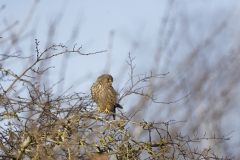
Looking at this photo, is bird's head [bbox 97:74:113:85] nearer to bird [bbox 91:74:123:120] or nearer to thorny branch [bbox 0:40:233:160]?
bird [bbox 91:74:123:120]

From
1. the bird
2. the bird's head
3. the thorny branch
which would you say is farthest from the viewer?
the bird's head

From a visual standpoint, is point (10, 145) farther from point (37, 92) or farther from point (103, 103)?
point (103, 103)

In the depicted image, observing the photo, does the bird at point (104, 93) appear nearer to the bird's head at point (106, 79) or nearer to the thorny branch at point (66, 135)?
the bird's head at point (106, 79)

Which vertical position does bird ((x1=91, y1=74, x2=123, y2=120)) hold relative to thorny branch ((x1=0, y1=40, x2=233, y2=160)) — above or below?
above

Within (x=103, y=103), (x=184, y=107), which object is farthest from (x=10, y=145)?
(x=184, y=107)

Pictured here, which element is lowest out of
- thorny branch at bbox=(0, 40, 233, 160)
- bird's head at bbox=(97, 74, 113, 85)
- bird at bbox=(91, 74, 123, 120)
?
thorny branch at bbox=(0, 40, 233, 160)

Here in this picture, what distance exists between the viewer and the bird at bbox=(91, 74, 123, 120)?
9.61 metres

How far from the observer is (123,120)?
20.8ft

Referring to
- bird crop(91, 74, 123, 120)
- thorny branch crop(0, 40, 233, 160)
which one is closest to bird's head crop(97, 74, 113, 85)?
bird crop(91, 74, 123, 120)

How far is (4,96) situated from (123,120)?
1.21 meters

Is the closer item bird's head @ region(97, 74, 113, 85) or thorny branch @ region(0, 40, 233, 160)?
thorny branch @ region(0, 40, 233, 160)

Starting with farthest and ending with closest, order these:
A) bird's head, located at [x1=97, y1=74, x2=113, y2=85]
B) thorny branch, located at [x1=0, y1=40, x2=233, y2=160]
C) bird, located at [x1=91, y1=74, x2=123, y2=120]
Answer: bird's head, located at [x1=97, y1=74, x2=113, y2=85] → bird, located at [x1=91, y1=74, x2=123, y2=120] → thorny branch, located at [x1=0, y1=40, x2=233, y2=160]

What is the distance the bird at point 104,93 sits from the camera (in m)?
9.61

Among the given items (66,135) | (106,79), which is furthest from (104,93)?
(66,135)
